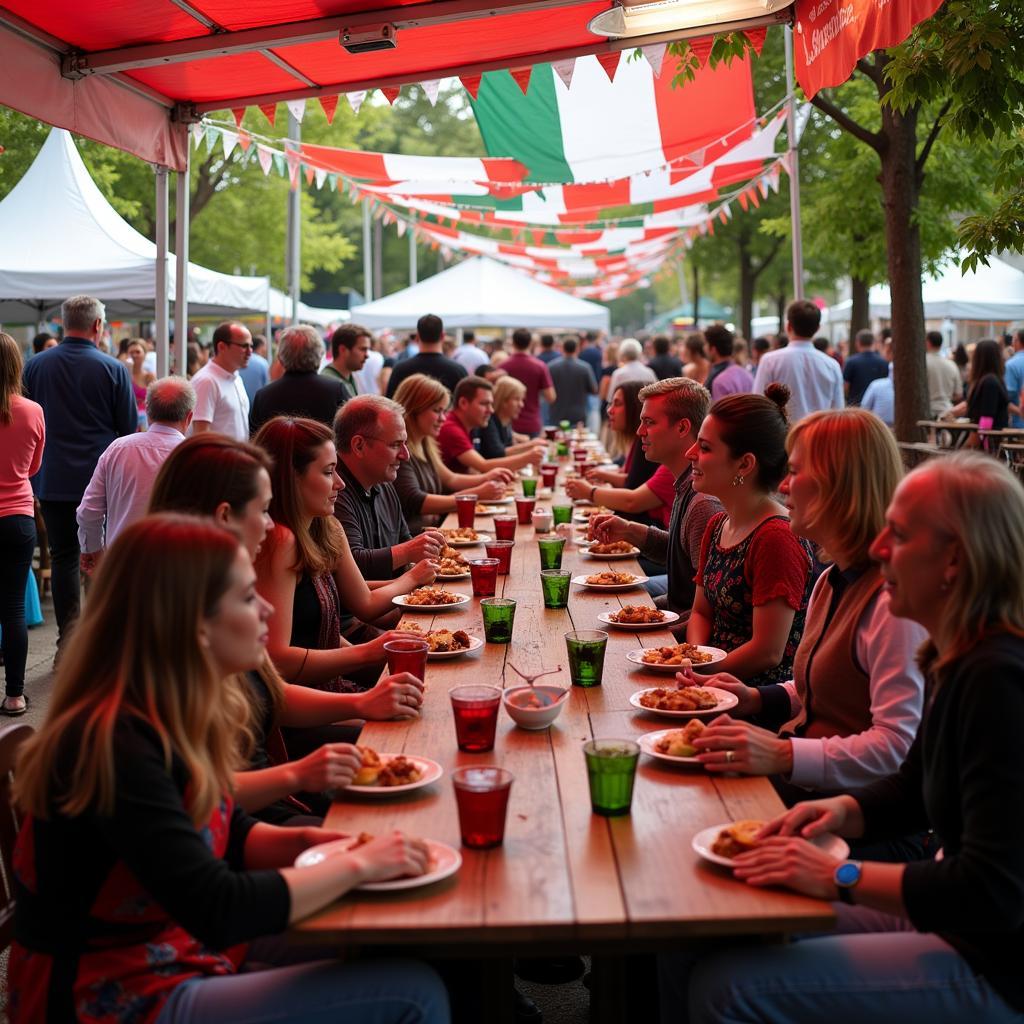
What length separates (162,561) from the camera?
1.89 metres

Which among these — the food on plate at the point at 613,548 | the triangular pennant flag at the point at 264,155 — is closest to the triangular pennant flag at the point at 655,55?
the food on plate at the point at 613,548

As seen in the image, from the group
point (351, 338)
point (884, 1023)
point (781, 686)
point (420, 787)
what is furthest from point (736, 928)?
point (351, 338)

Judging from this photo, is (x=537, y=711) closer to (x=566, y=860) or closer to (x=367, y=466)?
(x=566, y=860)

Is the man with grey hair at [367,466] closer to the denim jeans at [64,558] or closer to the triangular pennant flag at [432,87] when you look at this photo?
the triangular pennant flag at [432,87]

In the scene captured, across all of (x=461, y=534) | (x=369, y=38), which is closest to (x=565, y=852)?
(x=461, y=534)

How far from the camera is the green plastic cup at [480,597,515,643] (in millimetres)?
3486

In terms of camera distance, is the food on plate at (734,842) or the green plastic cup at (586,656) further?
the green plastic cup at (586,656)

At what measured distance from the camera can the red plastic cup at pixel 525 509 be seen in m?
6.06

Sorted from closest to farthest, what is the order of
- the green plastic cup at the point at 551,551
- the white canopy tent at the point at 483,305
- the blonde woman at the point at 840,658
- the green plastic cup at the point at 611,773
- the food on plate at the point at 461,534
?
the green plastic cup at the point at 611,773 → the blonde woman at the point at 840,658 → the green plastic cup at the point at 551,551 → the food on plate at the point at 461,534 → the white canopy tent at the point at 483,305

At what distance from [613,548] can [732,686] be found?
6.95 feet

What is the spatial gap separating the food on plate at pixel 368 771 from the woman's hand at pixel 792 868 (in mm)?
749

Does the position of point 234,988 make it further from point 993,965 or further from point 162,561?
point 993,965

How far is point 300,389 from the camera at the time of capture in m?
Answer: 7.62

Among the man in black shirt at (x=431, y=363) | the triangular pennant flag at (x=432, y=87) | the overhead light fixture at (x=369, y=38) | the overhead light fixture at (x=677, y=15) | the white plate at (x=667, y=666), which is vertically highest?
the triangular pennant flag at (x=432, y=87)
